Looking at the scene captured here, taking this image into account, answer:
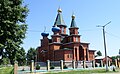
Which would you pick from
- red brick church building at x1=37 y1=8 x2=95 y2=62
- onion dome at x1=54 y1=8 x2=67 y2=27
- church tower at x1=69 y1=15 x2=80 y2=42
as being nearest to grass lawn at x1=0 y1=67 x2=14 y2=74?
red brick church building at x1=37 y1=8 x2=95 y2=62

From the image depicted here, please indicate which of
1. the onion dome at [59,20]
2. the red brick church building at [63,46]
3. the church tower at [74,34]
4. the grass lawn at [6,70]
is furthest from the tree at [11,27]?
the onion dome at [59,20]

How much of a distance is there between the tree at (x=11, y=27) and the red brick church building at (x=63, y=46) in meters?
35.7

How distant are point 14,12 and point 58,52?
3874cm

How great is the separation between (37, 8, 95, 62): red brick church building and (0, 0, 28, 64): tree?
1405 inches

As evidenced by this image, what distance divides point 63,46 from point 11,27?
41907mm

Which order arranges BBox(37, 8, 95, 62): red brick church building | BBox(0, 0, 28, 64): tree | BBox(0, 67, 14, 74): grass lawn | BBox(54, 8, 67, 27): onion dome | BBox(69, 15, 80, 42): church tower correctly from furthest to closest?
BBox(54, 8, 67, 27): onion dome
BBox(69, 15, 80, 42): church tower
BBox(37, 8, 95, 62): red brick church building
BBox(0, 0, 28, 64): tree
BBox(0, 67, 14, 74): grass lawn

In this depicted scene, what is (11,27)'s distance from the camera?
54.7ft

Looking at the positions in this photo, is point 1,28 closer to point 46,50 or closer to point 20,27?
point 20,27

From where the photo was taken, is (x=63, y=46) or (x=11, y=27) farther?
(x=63, y=46)

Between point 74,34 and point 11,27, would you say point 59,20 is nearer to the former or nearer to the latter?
point 74,34

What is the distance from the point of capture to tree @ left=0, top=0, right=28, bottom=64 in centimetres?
1612

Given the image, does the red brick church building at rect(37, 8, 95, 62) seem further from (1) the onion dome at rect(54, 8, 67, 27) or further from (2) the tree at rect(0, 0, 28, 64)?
(2) the tree at rect(0, 0, 28, 64)

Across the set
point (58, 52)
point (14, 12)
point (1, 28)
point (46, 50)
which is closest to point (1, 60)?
point (1, 28)

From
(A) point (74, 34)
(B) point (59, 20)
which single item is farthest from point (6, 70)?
(B) point (59, 20)
